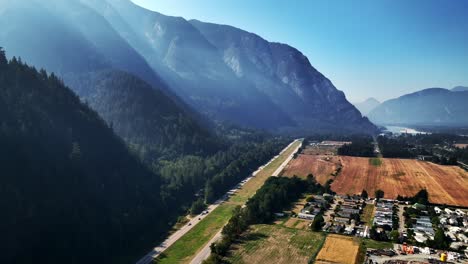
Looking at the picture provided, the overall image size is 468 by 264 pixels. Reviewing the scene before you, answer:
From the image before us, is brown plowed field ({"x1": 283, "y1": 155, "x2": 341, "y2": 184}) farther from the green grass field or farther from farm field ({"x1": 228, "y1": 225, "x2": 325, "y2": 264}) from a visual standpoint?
farm field ({"x1": 228, "y1": 225, "x2": 325, "y2": 264})

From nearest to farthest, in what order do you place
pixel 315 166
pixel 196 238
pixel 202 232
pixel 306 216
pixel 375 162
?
pixel 196 238
pixel 202 232
pixel 306 216
pixel 315 166
pixel 375 162

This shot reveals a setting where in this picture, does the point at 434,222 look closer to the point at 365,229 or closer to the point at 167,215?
the point at 365,229

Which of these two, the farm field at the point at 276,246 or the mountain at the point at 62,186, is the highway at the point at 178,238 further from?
the farm field at the point at 276,246

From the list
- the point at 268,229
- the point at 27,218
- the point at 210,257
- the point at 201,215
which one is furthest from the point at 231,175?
the point at 27,218

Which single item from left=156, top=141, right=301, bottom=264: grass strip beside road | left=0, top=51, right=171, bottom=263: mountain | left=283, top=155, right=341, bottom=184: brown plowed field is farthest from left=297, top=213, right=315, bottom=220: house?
left=283, top=155, right=341, bottom=184: brown plowed field

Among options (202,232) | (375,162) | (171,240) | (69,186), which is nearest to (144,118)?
(69,186)

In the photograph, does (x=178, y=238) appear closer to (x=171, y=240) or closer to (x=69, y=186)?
(x=171, y=240)

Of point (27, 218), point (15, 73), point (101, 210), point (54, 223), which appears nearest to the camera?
point (27, 218)
